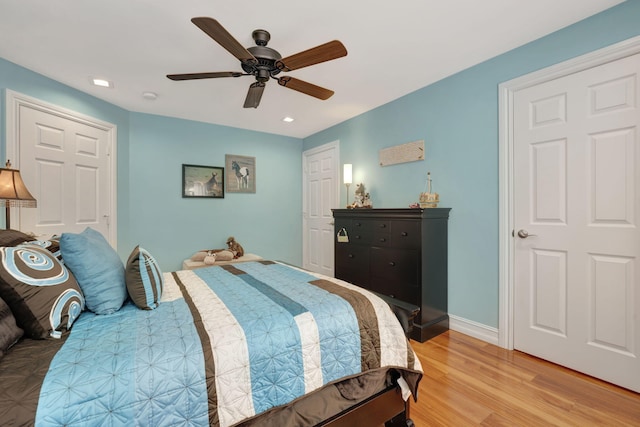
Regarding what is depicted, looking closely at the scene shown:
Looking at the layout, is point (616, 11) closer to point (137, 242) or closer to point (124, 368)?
point (124, 368)

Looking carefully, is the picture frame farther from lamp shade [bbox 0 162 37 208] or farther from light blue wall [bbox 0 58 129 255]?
lamp shade [bbox 0 162 37 208]

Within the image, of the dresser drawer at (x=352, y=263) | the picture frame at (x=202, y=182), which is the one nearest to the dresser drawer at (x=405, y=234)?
the dresser drawer at (x=352, y=263)

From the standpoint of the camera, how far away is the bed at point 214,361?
0.83m

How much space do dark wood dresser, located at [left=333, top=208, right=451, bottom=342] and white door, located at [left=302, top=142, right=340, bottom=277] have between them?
123 centimetres

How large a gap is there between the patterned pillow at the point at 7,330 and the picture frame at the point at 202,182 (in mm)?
3147

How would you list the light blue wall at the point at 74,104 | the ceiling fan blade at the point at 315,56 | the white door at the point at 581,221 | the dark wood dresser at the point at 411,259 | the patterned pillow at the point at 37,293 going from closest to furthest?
the patterned pillow at the point at 37,293, the ceiling fan blade at the point at 315,56, the white door at the point at 581,221, the light blue wall at the point at 74,104, the dark wood dresser at the point at 411,259

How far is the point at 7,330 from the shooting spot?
3.08 ft

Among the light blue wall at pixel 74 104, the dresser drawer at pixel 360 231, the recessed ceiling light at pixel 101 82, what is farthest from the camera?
the dresser drawer at pixel 360 231

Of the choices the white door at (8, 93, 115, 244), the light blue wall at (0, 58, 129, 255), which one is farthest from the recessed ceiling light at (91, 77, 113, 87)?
the white door at (8, 93, 115, 244)

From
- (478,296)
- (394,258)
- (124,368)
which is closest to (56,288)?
(124,368)

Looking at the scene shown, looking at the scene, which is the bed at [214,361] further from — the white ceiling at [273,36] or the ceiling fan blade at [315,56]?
the white ceiling at [273,36]

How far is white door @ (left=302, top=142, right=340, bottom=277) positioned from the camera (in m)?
4.34

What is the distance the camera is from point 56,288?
43.9 inches

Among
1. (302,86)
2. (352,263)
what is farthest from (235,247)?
(302,86)
